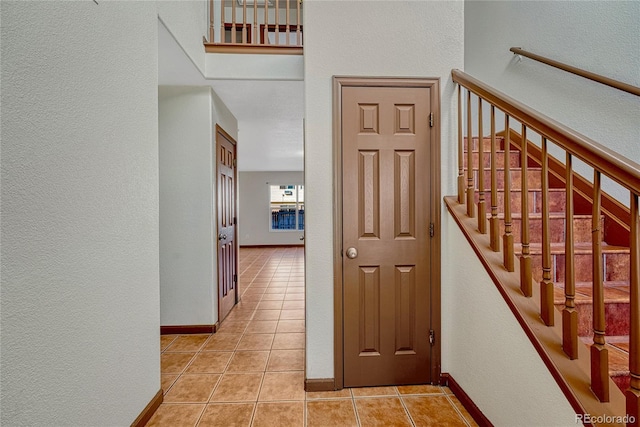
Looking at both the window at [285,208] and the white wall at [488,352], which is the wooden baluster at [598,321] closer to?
the white wall at [488,352]

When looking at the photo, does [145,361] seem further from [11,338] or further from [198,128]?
[198,128]

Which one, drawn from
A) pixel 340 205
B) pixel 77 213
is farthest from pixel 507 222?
pixel 77 213

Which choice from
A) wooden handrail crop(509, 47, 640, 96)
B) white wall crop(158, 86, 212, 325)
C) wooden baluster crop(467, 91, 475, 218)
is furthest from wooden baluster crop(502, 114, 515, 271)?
white wall crop(158, 86, 212, 325)

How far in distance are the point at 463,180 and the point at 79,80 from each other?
210cm

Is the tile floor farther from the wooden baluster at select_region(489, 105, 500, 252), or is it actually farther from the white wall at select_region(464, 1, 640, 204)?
the white wall at select_region(464, 1, 640, 204)

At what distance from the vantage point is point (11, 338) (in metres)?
0.99

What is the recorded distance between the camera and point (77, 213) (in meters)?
1.28

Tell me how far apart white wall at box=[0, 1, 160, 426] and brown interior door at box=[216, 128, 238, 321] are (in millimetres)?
1514

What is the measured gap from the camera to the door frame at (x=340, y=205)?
205cm

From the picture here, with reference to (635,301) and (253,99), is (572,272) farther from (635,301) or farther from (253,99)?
(253,99)

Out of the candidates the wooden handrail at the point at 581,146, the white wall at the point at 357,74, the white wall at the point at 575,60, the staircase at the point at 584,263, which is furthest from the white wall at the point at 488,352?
the white wall at the point at 575,60

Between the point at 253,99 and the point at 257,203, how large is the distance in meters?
6.76

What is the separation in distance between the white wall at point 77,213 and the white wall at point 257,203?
8.18 meters

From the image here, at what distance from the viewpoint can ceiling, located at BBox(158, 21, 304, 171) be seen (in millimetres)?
2605
